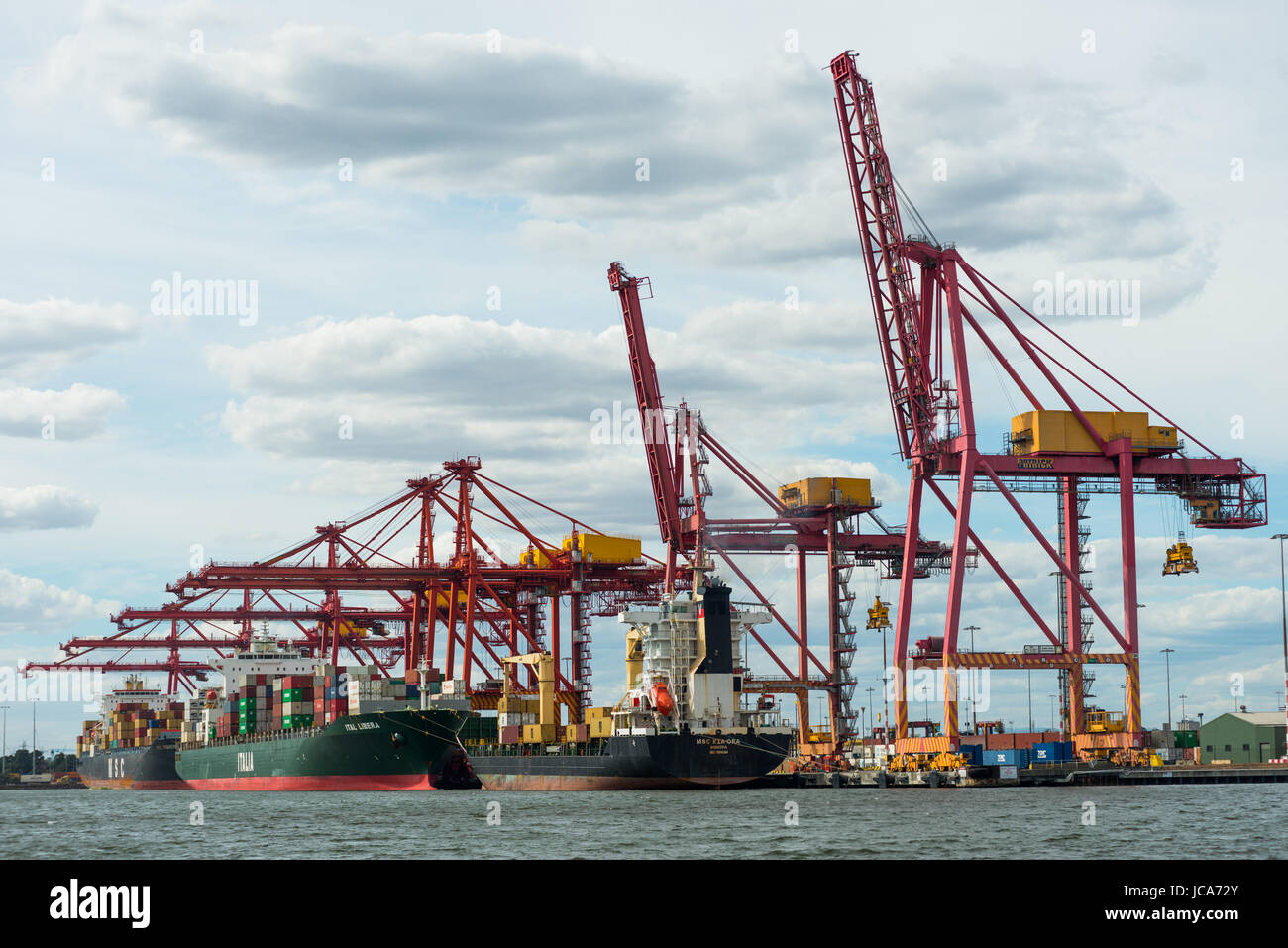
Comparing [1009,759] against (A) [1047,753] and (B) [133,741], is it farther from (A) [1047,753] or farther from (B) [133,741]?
(B) [133,741]

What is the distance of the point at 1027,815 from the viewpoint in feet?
153

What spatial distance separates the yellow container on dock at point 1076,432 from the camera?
236ft

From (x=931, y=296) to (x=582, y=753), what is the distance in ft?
100

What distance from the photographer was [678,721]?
68.9 meters

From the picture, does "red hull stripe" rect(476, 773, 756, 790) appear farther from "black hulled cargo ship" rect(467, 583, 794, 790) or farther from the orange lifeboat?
the orange lifeboat

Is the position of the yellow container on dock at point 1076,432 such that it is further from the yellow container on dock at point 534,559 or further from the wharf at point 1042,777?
the yellow container on dock at point 534,559

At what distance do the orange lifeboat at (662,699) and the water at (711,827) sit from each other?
14.2 ft

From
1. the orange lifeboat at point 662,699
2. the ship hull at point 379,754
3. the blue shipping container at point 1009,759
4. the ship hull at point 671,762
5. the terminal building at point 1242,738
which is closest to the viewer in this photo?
the ship hull at point 671,762

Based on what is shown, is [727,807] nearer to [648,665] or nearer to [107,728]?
[648,665]
